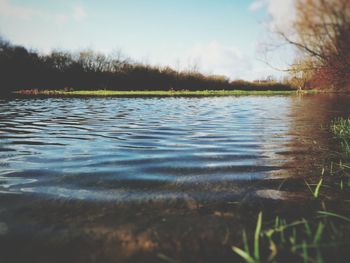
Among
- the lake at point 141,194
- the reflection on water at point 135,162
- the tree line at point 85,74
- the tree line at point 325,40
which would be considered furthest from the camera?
the tree line at point 85,74

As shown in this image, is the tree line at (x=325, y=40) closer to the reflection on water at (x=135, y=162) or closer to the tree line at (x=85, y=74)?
the reflection on water at (x=135, y=162)

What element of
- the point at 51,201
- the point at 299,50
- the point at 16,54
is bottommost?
the point at 51,201

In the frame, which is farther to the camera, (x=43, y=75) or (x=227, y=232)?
(x=43, y=75)

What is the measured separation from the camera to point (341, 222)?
2.37 meters

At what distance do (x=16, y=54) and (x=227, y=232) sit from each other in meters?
51.2

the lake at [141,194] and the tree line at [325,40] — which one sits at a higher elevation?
the tree line at [325,40]

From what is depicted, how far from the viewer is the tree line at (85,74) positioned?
4444cm

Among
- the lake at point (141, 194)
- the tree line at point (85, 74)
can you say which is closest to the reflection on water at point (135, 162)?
the lake at point (141, 194)

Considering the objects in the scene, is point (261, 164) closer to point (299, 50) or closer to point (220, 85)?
point (299, 50)

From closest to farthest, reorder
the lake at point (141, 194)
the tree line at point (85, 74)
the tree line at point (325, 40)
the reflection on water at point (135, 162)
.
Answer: the lake at point (141, 194) → the reflection on water at point (135, 162) → the tree line at point (325, 40) → the tree line at point (85, 74)

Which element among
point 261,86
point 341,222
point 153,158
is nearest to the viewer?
point 341,222

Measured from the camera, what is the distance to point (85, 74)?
5100 centimetres

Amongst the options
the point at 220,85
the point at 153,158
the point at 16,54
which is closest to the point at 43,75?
the point at 16,54

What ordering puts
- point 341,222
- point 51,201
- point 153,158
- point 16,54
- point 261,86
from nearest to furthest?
point 341,222, point 51,201, point 153,158, point 16,54, point 261,86
